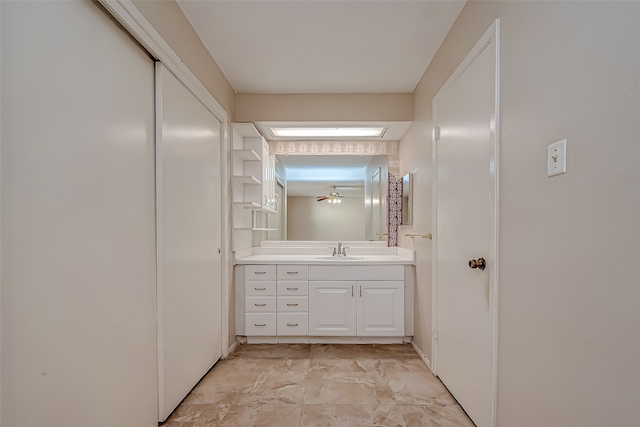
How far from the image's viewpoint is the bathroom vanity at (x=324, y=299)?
276 centimetres

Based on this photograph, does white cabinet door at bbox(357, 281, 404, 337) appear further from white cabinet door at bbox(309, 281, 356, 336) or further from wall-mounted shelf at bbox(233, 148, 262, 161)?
wall-mounted shelf at bbox(233, 148, 262, 161)

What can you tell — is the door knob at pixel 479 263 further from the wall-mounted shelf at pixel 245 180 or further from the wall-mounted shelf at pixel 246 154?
the wall-mounted shelf at pixel 246 154

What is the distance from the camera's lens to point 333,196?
134 inches

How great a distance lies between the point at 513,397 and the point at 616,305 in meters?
0.69

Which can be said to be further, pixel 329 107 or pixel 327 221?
pixel 327 221

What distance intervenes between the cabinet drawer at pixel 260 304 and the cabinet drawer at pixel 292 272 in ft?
0.74

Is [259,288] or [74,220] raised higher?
[74,220]

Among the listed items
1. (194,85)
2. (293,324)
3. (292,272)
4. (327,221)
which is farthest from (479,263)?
(327,221)

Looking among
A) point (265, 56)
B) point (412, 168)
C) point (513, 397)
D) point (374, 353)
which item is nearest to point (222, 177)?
point (265, 56)

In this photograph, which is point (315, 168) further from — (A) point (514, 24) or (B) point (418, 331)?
(A) point (514, 24)

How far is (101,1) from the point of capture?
1.15 m

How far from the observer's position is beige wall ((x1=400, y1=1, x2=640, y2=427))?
74cm

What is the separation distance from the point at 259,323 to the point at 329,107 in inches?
81.7

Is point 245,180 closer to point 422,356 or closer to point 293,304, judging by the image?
point 293,304
